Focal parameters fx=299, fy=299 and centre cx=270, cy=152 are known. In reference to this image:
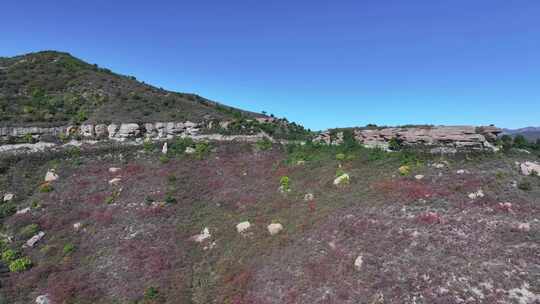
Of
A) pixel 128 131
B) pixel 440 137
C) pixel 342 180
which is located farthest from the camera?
pixel 128 131

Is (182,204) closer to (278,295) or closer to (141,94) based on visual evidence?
(278,295)

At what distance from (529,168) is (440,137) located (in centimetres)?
1175

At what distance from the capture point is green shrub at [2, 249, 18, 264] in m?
26.5

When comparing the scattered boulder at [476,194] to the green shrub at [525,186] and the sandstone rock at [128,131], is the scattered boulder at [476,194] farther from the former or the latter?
the sandstone rock at [128,131]

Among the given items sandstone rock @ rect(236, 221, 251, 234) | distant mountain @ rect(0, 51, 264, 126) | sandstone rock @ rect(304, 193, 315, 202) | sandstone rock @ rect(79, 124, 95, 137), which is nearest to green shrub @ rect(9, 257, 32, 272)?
sandstone rock @ rect(236, 221, 251, 234)

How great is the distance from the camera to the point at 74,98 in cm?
Result: 6281

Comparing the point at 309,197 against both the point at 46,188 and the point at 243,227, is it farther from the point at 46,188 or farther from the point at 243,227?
the point at 46,188

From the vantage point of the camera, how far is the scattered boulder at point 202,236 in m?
28.3

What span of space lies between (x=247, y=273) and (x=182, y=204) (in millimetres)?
14227

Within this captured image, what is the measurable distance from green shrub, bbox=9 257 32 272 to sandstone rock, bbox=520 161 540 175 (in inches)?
1770

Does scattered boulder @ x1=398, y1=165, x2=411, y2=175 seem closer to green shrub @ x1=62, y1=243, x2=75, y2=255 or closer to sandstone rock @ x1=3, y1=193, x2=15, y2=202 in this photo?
green shrub @ x1=62, y1=243, x2=75, y2=255

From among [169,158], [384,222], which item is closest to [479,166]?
[384,222]

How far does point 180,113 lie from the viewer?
202 ft

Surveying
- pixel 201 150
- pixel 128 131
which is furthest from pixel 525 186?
pixel 128 131
